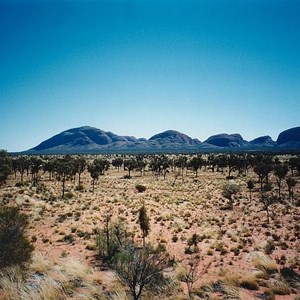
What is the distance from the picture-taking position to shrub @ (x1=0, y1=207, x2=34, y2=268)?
13203 mm

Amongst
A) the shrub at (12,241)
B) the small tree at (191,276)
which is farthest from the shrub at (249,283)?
the shrub at (12,241)

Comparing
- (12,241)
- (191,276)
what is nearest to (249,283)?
(191,276)

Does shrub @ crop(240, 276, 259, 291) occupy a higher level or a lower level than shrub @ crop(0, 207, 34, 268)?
lower

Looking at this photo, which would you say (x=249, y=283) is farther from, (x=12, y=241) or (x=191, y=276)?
(x=12, y=241)

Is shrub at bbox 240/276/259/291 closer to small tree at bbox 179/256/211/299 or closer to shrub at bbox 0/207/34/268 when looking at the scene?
small tree at bbox 179/256/211/299

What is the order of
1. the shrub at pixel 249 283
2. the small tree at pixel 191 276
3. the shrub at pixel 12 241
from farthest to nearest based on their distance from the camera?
the shrub at pixel 249 283, the shrub at pixel 12 241, the small tree at pixel 191 276

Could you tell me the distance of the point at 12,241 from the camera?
13.5 m

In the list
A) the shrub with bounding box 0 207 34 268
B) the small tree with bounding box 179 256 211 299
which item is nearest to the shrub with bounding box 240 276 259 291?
the small tree with bounding box 179 256 211 299

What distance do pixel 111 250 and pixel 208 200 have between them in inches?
1235

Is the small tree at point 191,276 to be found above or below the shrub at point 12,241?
below

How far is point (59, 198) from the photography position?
153 feet

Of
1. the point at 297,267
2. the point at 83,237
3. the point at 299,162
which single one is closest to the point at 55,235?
the point at 83,237

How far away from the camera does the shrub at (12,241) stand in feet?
43.3

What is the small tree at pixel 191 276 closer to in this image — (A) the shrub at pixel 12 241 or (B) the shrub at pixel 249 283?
(B) the shrub at pixel 249 283
